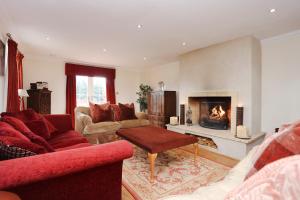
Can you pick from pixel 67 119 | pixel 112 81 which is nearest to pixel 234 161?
pixel 67 119

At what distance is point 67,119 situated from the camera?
10.0 ft

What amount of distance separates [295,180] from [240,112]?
3.08 meters

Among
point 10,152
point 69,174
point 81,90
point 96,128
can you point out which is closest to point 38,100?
point 81,90

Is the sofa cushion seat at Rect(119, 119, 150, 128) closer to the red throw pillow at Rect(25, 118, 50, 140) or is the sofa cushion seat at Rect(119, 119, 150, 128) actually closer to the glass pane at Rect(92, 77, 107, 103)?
the red throw pillow at Rect(25, 118, 50, 140)

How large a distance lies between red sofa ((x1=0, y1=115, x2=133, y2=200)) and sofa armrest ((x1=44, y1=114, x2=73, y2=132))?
6.72 ft

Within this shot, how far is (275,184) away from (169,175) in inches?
78.2

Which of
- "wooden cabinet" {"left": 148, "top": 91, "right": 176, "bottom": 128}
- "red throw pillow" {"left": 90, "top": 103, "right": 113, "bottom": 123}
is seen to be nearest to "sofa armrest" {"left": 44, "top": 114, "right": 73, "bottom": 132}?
"red throw pillow" {"left": 90, "top": 103, "right": 113, "bottom": 123}

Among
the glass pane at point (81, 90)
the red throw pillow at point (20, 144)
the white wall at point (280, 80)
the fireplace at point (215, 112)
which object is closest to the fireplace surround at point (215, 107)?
the fireplace at point (215, 112)

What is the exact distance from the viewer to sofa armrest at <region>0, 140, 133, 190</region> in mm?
865

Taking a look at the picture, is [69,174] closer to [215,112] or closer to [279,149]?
[279,149]

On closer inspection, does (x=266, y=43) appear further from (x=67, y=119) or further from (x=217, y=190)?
(x=67, y=119)

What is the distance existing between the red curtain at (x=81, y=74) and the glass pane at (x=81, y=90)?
24cm

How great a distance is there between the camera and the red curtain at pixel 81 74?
5.37 metres

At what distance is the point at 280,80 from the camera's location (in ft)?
A: 10.3
